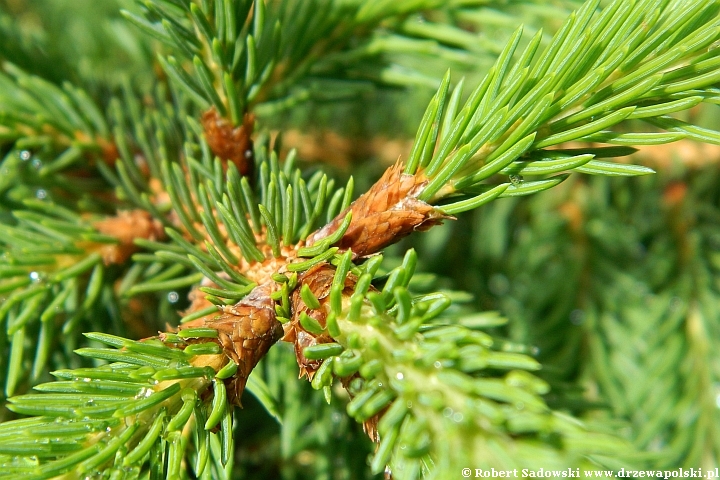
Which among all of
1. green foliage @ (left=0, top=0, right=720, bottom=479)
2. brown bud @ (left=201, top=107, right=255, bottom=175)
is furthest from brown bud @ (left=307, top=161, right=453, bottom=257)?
brown bud @ (left=201, top=107, right=255, bottom=175)

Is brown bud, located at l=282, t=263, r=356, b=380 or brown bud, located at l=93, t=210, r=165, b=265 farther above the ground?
brown bud, located at l=93, t=210, r=165, b=265

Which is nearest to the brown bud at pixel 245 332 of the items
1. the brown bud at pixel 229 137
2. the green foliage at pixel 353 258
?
the green foliage at pixel 353 258

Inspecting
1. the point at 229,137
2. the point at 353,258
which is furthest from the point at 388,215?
the point at 229,137

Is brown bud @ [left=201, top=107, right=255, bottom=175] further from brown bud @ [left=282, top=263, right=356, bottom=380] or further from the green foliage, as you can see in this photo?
brown bud @ [left=282, top=263, right=356, bottom=380]

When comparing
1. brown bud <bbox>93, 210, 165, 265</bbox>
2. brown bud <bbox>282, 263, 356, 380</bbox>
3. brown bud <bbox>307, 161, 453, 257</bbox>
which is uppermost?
brown bud <bbox>93, 210, 165, 265</bbox>

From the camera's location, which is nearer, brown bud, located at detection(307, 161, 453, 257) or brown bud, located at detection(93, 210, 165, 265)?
brown bud, located at detection(307, 161, 453, 257)

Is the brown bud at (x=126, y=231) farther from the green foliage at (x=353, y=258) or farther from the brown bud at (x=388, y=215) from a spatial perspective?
the brown bud at (x=388, y=215)
